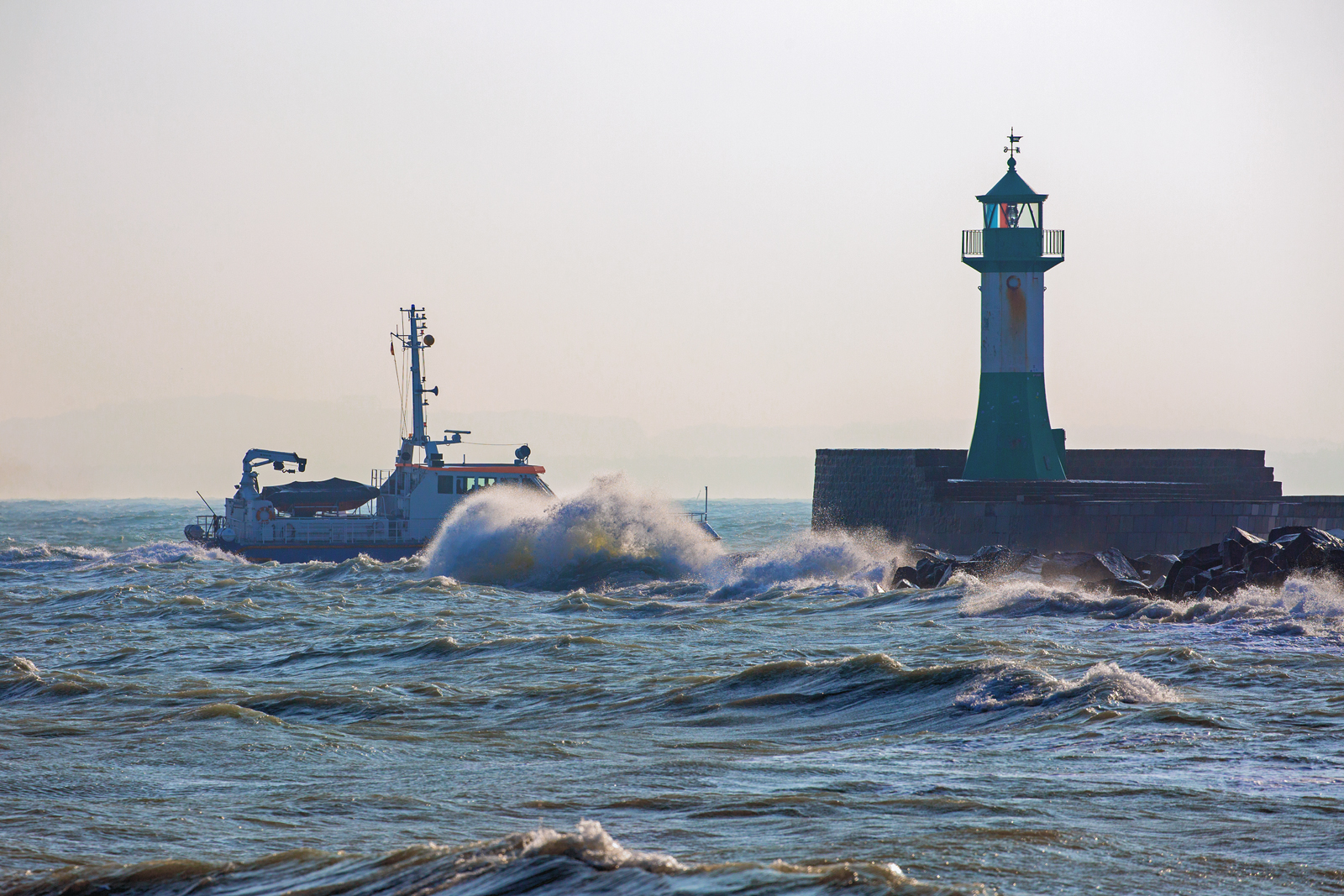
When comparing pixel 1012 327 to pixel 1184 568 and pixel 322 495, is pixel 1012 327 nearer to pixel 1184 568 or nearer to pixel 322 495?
pixel 1184 568

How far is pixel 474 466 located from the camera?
3116 centimetres

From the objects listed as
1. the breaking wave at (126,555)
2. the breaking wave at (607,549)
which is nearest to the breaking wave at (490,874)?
the breaking wave at (607,549)

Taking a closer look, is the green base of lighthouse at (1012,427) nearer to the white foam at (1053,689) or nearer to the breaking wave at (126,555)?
the white foam at (1053,689)

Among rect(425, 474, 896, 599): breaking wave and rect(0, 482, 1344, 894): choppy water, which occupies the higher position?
rect(425, 474, 896, 599): breaking wave

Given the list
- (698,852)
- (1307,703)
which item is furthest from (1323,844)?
(1307,703)

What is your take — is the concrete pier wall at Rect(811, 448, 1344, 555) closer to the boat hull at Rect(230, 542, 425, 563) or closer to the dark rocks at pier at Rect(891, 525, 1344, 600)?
the dark rocks at pier at Rect(891, 525, 1344, 600)

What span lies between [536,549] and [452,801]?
1929cm

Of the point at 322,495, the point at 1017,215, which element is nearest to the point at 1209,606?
the point at 1017,215

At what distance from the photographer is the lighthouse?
25.5 metres

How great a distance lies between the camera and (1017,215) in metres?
25.7

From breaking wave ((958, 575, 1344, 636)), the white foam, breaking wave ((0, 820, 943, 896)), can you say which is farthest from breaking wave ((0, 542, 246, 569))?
breaking wave ((0, 820, 943, 896))

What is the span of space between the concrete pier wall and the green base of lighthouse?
88 centimetres

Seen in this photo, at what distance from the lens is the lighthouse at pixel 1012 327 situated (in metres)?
25.5

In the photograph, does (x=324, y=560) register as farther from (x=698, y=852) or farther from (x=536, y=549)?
(x=698, y=852)
